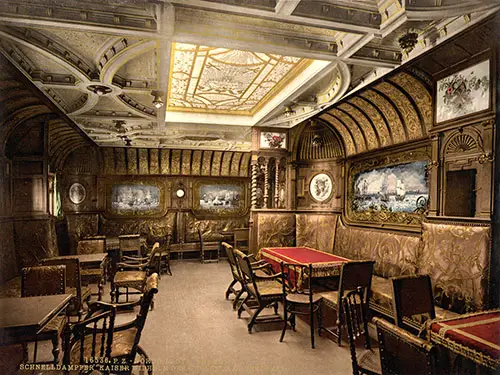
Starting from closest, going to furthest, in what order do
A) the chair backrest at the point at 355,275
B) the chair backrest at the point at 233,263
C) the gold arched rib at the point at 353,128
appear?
the chair backrest at the point at 355,275 → the chair backrest at the point at 233,263 → the gold arched rib at the point at 353,128

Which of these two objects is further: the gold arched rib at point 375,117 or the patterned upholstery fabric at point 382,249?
the gold arched rib at point 375,117

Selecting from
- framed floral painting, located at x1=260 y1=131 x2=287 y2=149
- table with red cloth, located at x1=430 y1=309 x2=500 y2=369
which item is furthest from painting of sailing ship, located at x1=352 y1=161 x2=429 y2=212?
Result: table with red cloth, located at x1=430 y1=309 x2=500 y2=369

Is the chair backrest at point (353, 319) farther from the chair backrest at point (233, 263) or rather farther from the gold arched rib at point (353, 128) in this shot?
the gold arched rib at point (353, 128)

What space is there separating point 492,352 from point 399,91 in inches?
155

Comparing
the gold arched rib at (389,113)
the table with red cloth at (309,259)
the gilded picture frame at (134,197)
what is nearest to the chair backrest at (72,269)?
the table with red cloth at (309,259)

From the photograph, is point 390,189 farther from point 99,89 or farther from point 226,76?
point 99,89

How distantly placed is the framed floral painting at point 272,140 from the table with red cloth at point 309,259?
2636 mm

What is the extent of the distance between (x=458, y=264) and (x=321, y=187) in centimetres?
401

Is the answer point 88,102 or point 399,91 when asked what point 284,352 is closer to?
point 399,91

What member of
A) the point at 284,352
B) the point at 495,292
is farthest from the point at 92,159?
the point at 495,292

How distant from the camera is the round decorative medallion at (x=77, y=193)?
926 centimetres

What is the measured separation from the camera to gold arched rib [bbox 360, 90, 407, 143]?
5.20 m

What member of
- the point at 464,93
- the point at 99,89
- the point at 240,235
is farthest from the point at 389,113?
the point at 240,235

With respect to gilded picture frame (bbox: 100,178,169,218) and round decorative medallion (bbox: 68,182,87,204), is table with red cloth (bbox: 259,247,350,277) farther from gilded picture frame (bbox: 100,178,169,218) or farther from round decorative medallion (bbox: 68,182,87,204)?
round decorative medallion (bbox: 68,182,87,204)
